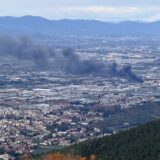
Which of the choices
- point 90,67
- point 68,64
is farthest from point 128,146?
point 90,67

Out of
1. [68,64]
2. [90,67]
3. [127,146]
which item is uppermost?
[127,146]

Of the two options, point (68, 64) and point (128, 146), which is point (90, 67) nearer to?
point (68, 64)

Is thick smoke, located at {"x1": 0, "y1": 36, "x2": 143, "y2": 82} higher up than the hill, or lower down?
lower down

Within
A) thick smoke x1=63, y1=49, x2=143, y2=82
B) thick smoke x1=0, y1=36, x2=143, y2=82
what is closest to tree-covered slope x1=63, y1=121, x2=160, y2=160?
thick smoke x1=0, y1=36, x2=143, y2=82

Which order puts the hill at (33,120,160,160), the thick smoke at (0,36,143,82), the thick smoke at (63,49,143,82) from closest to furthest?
the hill at (33,120,160,160) → the thick smoke at (0,36,143,82) → the thick smoke at (63,49,143,82)

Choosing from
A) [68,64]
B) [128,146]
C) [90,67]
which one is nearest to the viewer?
[128,146]

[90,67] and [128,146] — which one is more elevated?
[128,146]

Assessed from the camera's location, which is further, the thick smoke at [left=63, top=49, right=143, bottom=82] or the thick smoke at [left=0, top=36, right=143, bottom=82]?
the thick smoke at [left=63, top=49, right=143, bottom=82]

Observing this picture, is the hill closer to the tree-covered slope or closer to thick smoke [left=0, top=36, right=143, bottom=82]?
the tree-covered slope

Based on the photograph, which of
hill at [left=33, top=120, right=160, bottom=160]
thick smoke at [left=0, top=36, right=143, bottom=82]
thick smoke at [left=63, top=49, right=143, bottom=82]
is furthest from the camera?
thick smoke at [left=63, top=49, right=143, bottom=82]
